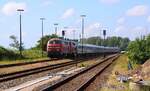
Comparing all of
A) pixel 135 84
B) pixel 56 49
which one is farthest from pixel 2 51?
pixel 135 84

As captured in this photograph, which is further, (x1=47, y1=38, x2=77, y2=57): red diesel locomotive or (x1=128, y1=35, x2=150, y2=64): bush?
(x1=47, y1=38, x2=77, y2=57): red diesel locomotive

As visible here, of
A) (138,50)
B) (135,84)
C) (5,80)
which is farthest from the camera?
(138,50)

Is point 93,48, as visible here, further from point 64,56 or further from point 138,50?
point 138,50

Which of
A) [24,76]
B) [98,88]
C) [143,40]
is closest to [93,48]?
Result: [143,40]

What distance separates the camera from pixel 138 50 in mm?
42531

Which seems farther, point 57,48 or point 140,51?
point 57,48

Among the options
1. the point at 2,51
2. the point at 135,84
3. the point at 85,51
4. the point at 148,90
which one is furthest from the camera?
the point at 85,51

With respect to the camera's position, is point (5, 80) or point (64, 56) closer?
point (5, 80)

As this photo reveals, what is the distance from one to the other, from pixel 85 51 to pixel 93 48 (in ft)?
35.7

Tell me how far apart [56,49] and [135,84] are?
1662 inches

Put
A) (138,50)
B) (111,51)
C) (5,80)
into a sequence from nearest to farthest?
(5,80), (138,50), (111,51)

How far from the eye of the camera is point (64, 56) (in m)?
65.4

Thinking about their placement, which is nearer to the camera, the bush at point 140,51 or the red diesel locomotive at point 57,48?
the bush at point 140,51

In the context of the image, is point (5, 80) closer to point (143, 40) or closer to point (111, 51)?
point (143, 40)
